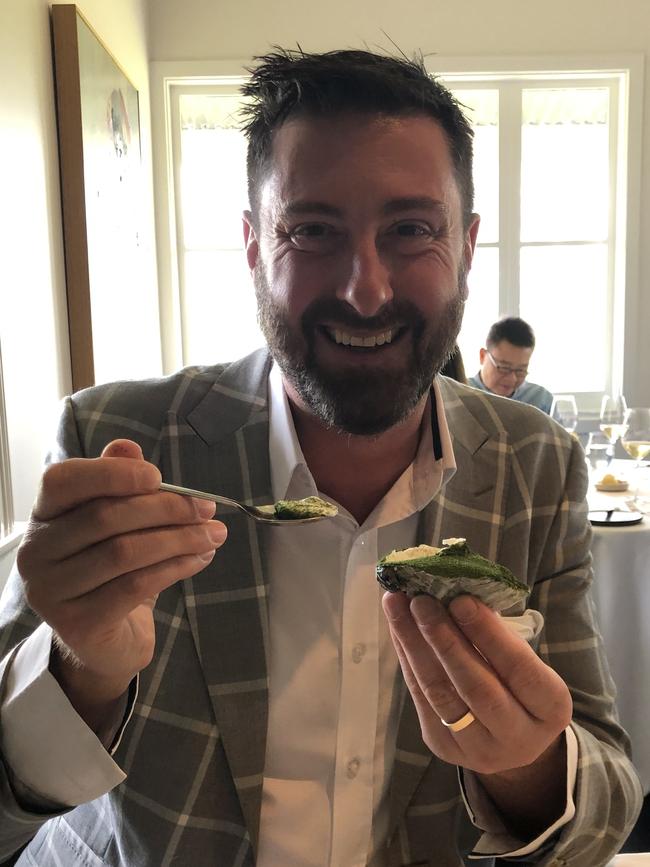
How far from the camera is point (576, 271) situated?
14.1 ft

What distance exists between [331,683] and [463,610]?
0.36 metres

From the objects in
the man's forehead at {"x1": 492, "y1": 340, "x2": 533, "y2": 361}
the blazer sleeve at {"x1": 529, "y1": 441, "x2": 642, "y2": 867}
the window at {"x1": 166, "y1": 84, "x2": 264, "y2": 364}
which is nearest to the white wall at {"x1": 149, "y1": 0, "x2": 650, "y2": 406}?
the window at {"x1": 166, "y1": 84, "x2": 264, "y2": 364}

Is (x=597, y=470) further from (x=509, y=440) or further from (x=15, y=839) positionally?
(x=15, y=839)

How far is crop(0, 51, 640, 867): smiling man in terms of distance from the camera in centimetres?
81

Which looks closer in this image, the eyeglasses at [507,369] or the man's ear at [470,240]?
the man's ear at [470,240]

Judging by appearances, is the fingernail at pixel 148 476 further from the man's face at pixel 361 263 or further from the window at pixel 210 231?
the window at pixel 210 231

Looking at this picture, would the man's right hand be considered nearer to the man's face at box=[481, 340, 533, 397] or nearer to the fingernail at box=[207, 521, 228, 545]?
the fingernail at box=[207, 521, 228, 545]

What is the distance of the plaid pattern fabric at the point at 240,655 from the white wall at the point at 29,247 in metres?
0.94

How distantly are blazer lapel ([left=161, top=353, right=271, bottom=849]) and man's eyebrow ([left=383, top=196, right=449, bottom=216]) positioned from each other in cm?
31

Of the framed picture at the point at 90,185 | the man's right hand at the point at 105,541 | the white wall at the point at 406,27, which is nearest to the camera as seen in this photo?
the man's right hand at the point at 105,541

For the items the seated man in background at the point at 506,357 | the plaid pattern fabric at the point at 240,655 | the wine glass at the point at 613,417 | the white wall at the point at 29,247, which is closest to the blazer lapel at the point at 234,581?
the plaid pattern fabric at the point at 240,655

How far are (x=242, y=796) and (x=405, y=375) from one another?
55 cm

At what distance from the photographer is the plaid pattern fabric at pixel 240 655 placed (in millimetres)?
873

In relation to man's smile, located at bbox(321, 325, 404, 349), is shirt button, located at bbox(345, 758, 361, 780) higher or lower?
lower
